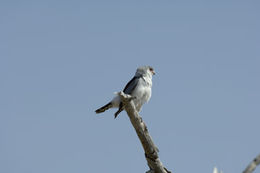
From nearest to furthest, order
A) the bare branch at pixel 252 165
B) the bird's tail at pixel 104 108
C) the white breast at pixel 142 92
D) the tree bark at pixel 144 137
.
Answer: the bare branch at pixel 252 165 < the tree bark at pixel 144 137 < the white breast at pixel 142 92 < the bird's tail at pixel 104 108

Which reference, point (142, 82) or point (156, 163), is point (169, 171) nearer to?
point (156, 163)

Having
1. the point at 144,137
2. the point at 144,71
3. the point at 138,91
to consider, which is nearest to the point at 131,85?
the point at 138,91

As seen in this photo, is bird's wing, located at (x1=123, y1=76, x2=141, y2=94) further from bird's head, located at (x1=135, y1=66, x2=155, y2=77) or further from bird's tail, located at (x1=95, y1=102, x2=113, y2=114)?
bird's tail, located at (x1=95, y1=102, x2=113, y2=114)

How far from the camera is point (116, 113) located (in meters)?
10.8

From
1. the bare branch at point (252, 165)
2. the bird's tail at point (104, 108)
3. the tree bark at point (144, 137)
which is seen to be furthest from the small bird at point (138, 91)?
the bare branch at point (252, 165)

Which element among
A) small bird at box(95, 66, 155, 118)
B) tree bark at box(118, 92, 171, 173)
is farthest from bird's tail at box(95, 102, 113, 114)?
tree bark at box(118, 92, 171, 173)

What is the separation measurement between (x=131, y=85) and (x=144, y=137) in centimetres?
274

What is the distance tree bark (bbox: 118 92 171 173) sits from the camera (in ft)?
27.9

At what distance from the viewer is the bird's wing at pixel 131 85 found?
439 inches

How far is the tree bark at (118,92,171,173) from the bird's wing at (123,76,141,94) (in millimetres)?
2472

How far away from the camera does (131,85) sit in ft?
36.9

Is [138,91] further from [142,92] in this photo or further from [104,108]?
[104,108]

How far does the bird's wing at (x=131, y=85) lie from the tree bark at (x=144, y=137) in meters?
2.47

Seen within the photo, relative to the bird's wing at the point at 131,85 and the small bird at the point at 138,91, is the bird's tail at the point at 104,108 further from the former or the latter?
the bird's wing at the point at 131,85
